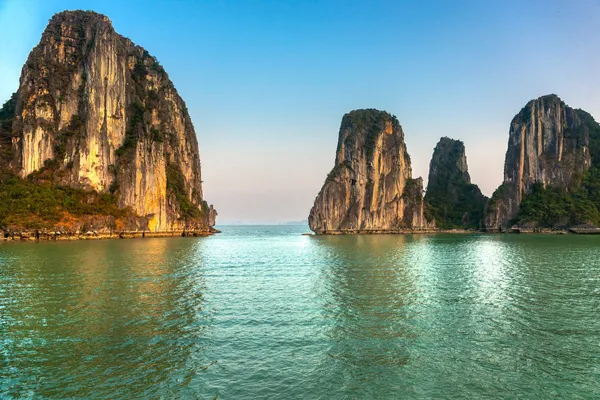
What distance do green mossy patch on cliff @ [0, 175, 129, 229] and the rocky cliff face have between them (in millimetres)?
145200

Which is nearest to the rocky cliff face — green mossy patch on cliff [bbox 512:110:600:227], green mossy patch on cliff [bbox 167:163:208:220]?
green mossy patch on cliff [bbox 512:110:600:227]

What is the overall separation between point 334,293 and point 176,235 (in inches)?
3813

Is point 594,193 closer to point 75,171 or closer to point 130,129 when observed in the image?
point 130,129

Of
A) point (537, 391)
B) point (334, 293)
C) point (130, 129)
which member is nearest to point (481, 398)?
point (537, 391)

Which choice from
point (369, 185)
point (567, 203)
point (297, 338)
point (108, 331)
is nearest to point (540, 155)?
point (567, 203)

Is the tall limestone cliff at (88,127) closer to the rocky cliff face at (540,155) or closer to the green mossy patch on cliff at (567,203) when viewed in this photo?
the rocky cliff face at (540,155)

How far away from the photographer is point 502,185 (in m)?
176

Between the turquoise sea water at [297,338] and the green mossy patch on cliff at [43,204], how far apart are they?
5963 cm

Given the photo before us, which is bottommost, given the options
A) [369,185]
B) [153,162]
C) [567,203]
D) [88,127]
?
[567,203]

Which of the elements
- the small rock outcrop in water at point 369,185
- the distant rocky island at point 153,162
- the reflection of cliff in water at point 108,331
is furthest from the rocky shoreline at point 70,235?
the small rock outcrop in water at point 369,185

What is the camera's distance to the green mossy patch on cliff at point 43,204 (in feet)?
269

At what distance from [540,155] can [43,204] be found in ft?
594

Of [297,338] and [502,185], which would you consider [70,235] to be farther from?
[502,185]

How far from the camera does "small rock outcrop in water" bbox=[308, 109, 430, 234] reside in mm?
149000
